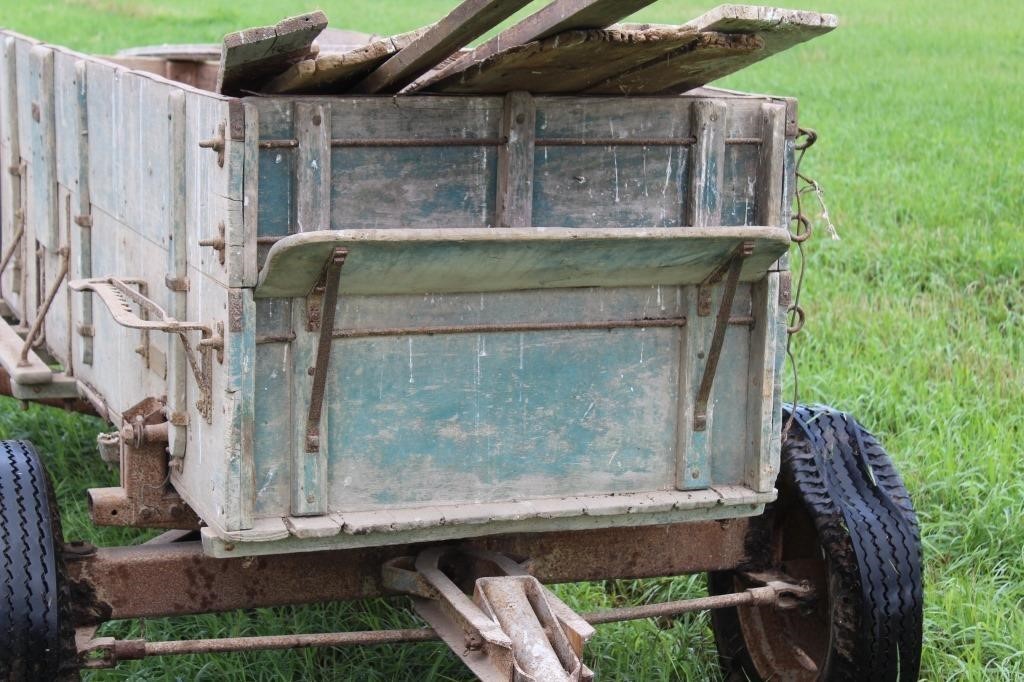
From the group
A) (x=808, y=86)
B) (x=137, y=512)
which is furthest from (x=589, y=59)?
(x=808, y=86)

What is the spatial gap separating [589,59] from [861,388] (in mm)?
3654

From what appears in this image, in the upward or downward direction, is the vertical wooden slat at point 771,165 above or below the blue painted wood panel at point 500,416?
above

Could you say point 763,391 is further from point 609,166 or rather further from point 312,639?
point 312,639

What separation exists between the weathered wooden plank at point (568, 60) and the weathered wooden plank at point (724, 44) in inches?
1.6

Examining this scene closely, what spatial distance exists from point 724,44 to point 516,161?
53 cm

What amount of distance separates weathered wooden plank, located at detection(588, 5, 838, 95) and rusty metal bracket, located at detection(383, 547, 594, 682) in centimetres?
118

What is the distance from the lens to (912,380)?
6.79 meters

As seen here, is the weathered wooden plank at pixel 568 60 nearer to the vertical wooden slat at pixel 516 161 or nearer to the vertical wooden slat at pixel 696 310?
the vertical wooden slat at pixel 516 161

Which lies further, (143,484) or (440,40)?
(143,484)

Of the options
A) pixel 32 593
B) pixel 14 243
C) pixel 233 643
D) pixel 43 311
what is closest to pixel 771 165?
pixel 233 643

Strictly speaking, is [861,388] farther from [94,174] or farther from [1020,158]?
[1020,158]

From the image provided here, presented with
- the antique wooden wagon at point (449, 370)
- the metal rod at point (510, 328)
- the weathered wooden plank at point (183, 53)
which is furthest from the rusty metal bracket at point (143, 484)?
the weathered wooden plank at point (183, 53)

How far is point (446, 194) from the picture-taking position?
338 cm

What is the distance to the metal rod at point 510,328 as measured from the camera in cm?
333
